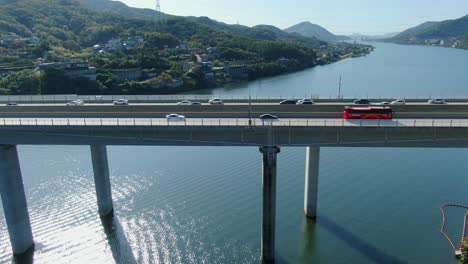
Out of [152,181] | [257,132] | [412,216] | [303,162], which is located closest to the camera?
[257,132]

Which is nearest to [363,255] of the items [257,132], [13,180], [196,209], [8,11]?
[257,132]

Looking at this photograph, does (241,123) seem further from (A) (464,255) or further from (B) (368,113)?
(A) (464,255)

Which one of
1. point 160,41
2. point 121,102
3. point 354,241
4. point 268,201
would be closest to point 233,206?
point 268,201

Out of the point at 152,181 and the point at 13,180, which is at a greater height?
the point at 13,180

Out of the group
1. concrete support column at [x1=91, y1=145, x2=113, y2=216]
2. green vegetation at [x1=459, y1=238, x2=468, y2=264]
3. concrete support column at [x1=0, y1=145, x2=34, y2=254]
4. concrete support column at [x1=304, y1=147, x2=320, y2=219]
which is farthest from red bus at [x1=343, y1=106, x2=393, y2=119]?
concrete support column at [x1=0, y1=145, x2=34, y2=254]

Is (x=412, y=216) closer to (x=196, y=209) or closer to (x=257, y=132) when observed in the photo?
(x=257, y=132)

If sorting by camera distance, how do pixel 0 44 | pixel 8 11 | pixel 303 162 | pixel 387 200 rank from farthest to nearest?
pixel 8 11, pixel 0 44, pixel 303 162, pixel 387 200
